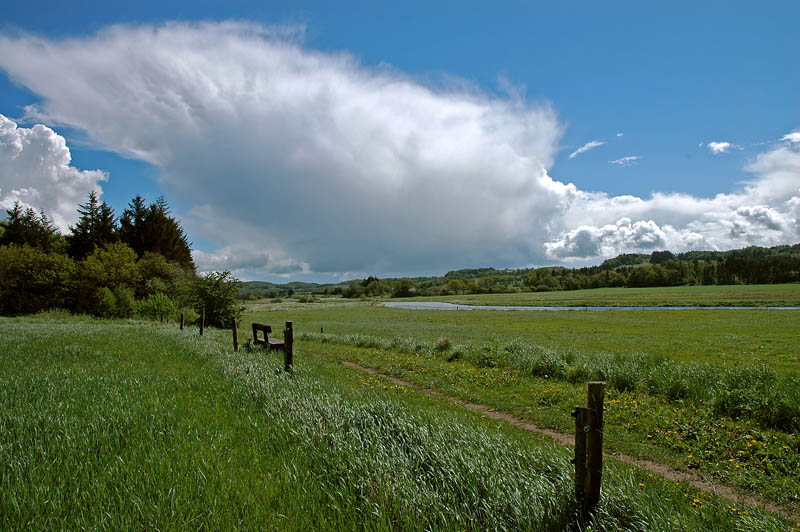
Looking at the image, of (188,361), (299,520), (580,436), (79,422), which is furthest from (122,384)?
(580,436)

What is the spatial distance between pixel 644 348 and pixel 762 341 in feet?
28.4

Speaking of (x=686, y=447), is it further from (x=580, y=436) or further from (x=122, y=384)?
(x=122, y=384)

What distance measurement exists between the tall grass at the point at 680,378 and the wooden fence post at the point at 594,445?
6547 mm

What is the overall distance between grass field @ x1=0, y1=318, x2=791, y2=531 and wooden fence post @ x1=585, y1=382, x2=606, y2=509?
0.17 metres

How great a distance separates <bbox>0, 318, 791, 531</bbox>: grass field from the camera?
3646 mm

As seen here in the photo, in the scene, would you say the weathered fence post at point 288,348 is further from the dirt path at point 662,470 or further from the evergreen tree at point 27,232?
the evergreen tree at point 27,232

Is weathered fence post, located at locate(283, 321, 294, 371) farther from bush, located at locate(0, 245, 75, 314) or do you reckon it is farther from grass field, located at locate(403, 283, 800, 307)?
grass field, located at locate(403, 283, 800, 307)

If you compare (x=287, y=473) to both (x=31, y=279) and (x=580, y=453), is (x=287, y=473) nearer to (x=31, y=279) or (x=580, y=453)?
(x=580, y=453)

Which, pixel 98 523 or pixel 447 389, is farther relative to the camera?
pixel 447 389

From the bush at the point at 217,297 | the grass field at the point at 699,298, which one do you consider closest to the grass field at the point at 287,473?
the bush at the point at 217,297

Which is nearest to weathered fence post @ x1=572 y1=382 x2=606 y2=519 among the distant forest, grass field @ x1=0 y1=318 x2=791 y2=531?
grass field @ x1=0 y1=318 x2=791 y2=531

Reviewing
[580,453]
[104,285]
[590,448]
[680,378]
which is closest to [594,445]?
[590,448]

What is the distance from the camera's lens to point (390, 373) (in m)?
14.0

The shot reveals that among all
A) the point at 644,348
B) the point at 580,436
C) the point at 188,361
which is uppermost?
the point at 580,436
